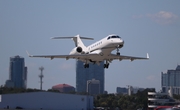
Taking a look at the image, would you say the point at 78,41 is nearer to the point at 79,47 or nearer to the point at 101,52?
the point at 79,47

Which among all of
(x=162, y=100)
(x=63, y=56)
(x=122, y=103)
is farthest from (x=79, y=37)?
(x=122, y=103)

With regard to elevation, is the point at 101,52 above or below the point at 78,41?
below

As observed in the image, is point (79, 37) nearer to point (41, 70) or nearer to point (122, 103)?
point (122, 103)

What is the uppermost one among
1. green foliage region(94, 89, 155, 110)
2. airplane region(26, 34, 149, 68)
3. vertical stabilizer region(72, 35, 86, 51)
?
vertical stabilizer region(72, 35, 86, 51)

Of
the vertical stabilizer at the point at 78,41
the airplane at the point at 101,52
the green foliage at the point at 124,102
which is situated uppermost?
the vertical stabilizer at the point at 78,41

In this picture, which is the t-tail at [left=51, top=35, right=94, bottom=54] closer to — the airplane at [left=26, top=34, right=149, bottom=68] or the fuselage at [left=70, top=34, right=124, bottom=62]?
the airplane at [left=26, top=34, right=149, bottom=68]

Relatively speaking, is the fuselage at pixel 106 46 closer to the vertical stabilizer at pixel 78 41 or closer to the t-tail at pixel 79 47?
the t-tail at pixel 79 47

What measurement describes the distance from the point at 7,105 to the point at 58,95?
31.7 feet

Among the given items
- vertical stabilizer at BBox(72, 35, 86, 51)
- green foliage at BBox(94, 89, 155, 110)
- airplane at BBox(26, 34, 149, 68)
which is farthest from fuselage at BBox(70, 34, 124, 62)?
green foliage at BBox(94, 89, 155, 110)

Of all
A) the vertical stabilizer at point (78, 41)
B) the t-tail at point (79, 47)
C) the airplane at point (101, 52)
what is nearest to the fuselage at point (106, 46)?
the airplane at point (101, 52)

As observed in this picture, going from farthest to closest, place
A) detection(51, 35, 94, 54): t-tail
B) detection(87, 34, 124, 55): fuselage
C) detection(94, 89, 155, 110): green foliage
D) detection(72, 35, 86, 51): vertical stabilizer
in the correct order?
1. detection(94, 89, 155, 110): green foliage
2. detection(72, 35, 86, 51): vertical stabilizer
3. detection(51, 35, 94, 54): t-tail
4. detection(87, 34, 124, 55): fuselage

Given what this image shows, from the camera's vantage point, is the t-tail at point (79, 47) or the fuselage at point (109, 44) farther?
the t-tail at point (79, 47)

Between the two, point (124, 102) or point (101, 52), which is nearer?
point (101, 52)

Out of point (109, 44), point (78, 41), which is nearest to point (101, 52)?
point (109, 44)
